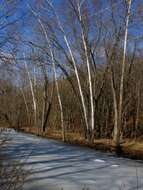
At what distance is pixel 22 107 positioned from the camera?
5872cm

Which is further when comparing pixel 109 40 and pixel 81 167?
pixel 109 40

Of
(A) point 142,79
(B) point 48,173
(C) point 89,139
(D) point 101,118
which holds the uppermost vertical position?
(A) point 142,79

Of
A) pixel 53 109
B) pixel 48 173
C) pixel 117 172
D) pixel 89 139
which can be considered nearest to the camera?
pixel 48 173

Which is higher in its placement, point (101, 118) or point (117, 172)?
point (101, 118)

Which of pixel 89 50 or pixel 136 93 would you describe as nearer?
pixel 89 50

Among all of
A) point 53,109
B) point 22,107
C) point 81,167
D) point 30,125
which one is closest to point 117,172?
point 81,167

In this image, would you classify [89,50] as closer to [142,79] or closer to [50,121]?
[142,79]

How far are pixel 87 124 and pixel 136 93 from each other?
8220mm

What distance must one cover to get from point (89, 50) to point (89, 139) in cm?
560

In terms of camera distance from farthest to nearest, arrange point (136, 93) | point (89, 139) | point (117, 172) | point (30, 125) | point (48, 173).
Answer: point (30, 125), point (136, 93), point (89, 139), point (117, 172), point (48, 173)

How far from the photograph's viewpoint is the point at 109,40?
2834cm

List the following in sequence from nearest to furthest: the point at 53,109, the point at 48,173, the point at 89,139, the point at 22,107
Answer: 1. the point at 48,173
2. the point at 89,139
3. the point at 53,109
4. the point at 22,107

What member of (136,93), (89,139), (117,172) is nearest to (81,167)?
(117,172)

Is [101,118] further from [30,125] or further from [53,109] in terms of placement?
[30,125]
